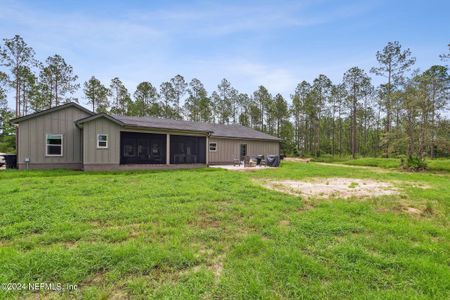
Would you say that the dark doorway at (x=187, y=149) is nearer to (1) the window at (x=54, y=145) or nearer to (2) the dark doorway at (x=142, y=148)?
(2) the dark doorway at (x=142, y=148)

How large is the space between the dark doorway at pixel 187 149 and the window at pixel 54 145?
6.08 meters

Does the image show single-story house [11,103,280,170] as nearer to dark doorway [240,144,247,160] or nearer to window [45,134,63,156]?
window [45,134,63,156]

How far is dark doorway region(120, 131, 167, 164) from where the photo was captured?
44.6ft

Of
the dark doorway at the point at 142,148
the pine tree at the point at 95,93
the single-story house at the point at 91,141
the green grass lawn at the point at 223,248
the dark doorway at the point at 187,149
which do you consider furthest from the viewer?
the pine tree at the point at 95,93

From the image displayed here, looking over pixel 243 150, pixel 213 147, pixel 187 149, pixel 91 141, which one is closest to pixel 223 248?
pixel 91 141

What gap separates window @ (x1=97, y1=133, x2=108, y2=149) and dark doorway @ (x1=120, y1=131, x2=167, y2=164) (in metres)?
1.77

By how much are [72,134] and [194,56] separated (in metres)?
9.17

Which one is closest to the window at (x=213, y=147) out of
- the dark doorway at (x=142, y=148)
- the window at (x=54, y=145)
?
the dark doorway at (x=142, y=148)

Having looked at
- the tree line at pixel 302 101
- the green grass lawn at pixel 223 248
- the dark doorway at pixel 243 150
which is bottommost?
the green grass lawn at pixel 223 248

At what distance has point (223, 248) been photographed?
116 inches

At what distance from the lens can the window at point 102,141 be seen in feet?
37.3

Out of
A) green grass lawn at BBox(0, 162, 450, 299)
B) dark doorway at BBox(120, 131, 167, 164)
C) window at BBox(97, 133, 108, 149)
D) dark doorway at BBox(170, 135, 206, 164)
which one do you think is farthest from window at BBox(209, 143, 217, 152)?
green grass lawn at BBox(0, 162, 450, 299)

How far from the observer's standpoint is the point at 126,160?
1355cm

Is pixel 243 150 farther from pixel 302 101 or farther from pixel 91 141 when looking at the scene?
pixel 302 101
